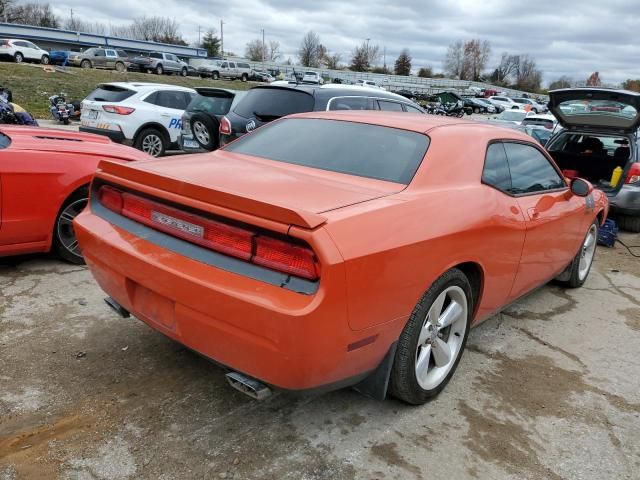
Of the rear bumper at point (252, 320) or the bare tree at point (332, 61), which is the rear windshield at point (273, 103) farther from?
the bare tree at point (332, 61)

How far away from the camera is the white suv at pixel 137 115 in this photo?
1018cm

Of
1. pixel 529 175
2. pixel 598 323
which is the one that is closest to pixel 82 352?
pixel 529 175

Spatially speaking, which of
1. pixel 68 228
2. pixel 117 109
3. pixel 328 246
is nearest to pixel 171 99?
pixel 117 109

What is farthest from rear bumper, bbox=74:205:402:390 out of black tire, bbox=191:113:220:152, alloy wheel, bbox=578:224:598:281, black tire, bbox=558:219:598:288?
black tire, bbox=191:113:220:152

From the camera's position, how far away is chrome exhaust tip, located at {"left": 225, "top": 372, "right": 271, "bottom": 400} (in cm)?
230

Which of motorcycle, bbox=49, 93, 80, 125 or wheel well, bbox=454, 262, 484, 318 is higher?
wheel well, bbox=454, 262, 484, 318

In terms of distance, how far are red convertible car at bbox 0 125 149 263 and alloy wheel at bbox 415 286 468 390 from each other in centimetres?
320

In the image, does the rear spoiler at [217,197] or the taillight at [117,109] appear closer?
the rear spoiler at [217,197]

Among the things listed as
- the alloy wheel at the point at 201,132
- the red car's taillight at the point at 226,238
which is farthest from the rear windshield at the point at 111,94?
the red car's taillight at the point at 226,238

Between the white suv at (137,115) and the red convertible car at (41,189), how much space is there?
5569 millimetres

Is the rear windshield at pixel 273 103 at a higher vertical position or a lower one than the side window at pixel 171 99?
higher

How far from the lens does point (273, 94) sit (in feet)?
24.2

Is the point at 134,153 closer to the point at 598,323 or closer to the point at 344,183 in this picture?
the point at 344,183

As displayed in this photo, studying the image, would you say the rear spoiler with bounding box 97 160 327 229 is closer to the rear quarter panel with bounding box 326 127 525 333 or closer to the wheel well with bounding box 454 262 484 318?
the rear quarter panel with bounding box 326 127 525 333
